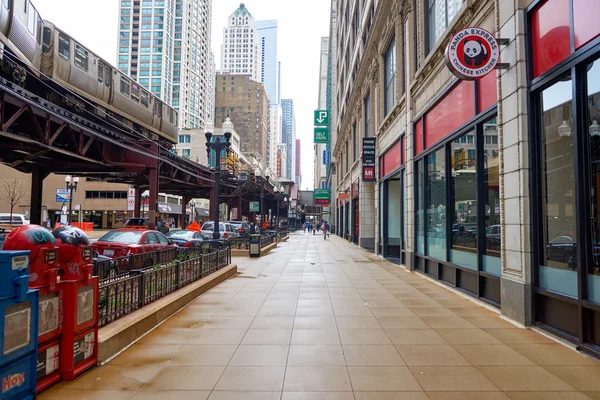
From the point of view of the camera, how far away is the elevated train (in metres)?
12.9

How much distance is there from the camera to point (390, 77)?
63.2ft

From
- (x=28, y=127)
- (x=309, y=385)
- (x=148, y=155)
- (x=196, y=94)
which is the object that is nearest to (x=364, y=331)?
(x=309, y=385)

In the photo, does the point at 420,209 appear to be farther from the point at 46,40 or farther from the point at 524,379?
the point at 46,40

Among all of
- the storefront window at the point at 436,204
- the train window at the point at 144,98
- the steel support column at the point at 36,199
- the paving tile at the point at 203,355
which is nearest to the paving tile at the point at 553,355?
A: the paving tile at the point at 203,355

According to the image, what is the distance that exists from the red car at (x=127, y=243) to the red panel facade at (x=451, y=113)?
382 inches

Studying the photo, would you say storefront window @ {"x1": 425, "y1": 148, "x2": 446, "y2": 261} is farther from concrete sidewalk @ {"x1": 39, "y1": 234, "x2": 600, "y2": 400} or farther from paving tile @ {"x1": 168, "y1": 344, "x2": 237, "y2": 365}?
paving tile @ {"x1": 168, "y1": 344, "x2": 237, "y2": 365}

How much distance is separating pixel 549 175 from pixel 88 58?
1969cm

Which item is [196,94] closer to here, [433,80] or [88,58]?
[88,58]

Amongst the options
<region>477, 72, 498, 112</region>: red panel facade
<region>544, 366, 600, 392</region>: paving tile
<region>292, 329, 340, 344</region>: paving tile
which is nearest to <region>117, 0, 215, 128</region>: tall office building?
<region>477, 72, 498, 112</region>: red panel facade

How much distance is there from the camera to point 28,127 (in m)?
16.1

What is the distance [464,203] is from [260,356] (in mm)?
6852

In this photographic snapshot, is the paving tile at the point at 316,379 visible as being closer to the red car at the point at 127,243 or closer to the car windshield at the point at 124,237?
the red car at the point at 127,243

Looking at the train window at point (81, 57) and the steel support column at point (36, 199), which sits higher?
the train window at point (81, 57)

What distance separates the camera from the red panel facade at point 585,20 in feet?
17.4
